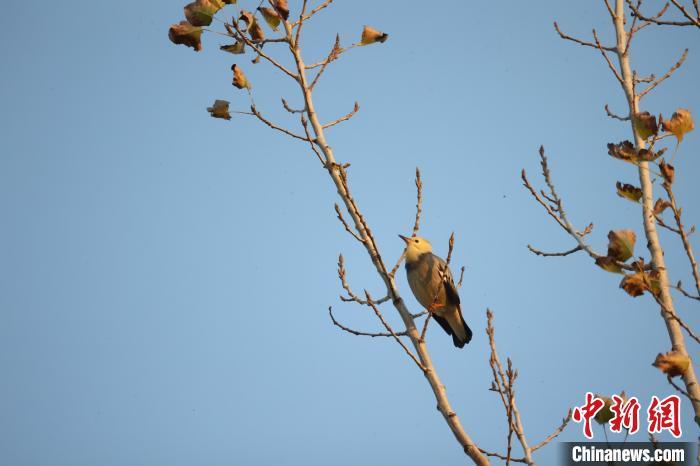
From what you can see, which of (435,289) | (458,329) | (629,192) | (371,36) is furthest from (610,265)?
(458,329)

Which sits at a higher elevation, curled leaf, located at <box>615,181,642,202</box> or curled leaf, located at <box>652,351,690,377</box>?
curled leaf, located at <box>615,181,642,202</box>

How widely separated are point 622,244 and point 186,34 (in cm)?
262

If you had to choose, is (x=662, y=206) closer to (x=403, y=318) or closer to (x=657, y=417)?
(x=403, y=318)

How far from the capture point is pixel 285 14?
3828 millimetres

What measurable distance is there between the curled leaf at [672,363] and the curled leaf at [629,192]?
748mm

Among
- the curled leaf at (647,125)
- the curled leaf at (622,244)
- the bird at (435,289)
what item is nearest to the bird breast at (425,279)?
the bird at (435,289)

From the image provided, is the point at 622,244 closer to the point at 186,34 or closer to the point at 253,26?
the point at 253,26

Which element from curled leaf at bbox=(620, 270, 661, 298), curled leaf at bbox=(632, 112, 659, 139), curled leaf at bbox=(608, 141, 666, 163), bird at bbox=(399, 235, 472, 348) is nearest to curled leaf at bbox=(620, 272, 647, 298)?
curled leaf at bbox=(620, 270, 661, 298)

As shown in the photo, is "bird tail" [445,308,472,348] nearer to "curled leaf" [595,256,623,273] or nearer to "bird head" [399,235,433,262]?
"bird head" [399,235,433,262]

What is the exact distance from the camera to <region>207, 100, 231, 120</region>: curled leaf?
404 cm

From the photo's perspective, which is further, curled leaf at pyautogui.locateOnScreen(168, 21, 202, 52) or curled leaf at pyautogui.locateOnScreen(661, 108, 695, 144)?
curled leaf at pyautogui.locateOnScreen(168, 21, 202, 52)

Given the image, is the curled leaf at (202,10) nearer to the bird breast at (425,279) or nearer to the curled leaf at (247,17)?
the curled leaf at (247,17)

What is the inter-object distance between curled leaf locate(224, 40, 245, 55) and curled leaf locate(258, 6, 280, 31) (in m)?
0.19

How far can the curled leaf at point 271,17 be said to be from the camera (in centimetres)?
384
